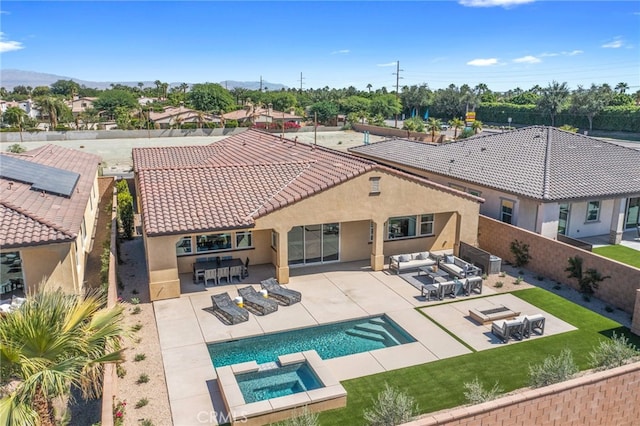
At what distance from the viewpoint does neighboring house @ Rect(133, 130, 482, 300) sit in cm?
1833

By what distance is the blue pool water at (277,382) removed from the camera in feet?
41.2

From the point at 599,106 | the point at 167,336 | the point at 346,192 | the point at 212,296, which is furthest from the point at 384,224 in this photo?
the point at 599,106

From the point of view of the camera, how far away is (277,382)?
1296 cm

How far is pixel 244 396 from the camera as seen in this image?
12.5 meters

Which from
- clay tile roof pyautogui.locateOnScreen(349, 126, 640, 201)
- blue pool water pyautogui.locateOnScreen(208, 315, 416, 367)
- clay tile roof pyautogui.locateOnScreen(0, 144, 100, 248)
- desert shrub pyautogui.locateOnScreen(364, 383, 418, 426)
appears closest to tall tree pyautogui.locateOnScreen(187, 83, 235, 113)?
clay tile roof pyautogui.locateOnScreen(349, 126, 640, 201)

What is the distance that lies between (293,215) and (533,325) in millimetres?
9179

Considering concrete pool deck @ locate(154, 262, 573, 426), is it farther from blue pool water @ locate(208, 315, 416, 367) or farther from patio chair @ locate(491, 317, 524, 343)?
patio chair @ locate(491, 317, 524, 343)

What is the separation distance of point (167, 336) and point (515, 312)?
11.5 m

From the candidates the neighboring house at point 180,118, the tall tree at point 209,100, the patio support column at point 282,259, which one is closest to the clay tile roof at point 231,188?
the patio support column at point 282,259

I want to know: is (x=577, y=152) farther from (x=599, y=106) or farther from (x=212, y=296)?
(x=599, y=106)

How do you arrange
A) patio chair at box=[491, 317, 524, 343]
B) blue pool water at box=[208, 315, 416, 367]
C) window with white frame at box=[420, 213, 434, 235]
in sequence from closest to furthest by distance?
blue pool water at box=[208, 315, 416, 367], patio chair at box=[491, 317, 524, 343], window with white frame at box=[420, 213, 434, 235]

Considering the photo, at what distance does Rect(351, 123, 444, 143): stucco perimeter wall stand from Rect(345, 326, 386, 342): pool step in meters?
46.4

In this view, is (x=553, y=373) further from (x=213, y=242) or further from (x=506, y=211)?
(x=506, y=211)

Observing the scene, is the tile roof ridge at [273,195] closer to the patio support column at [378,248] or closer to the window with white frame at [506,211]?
the patio support column at [378,248]
